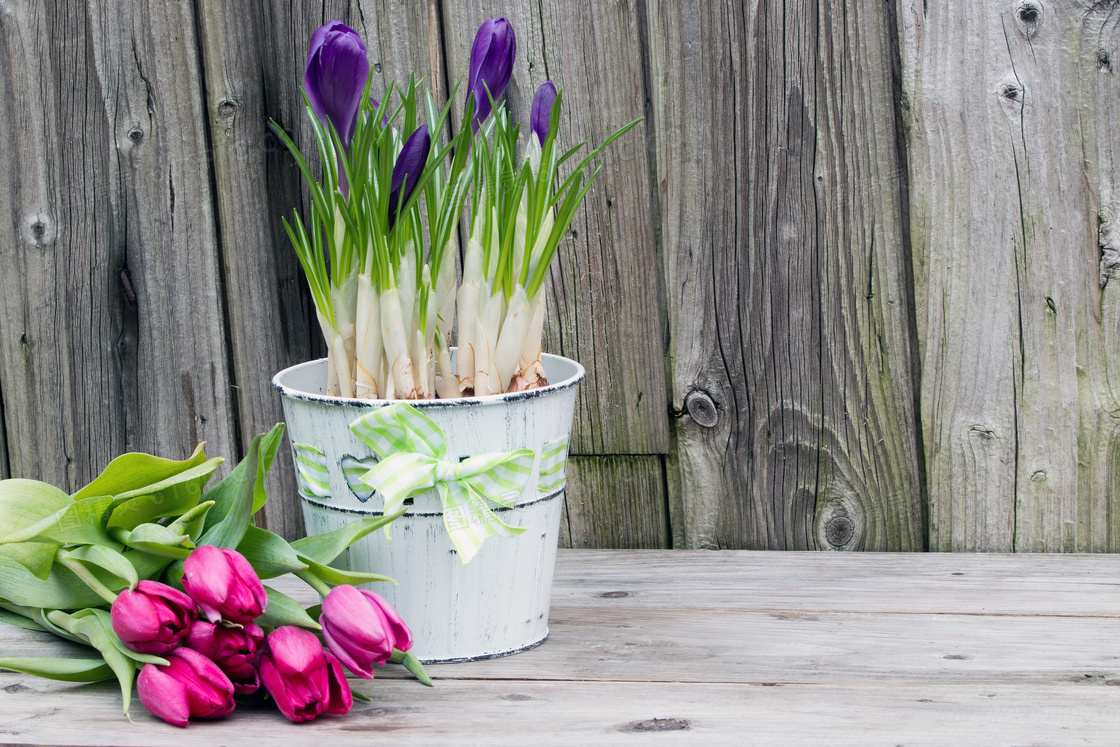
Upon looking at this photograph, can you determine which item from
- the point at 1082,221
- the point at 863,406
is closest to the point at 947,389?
the point at 863,406

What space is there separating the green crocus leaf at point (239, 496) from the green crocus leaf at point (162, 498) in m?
0.02

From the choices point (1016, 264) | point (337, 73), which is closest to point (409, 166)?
point (337, 73)

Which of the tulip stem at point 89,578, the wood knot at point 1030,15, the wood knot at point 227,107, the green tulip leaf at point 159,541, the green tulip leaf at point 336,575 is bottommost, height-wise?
the green tulip leaf at point 336,575

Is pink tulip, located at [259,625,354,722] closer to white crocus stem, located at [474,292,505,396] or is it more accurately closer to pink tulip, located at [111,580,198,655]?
pink tulip, located at [111,580,198,655]

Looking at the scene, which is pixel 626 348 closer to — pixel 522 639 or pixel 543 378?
pixel 543 378

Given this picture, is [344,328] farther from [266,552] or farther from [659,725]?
[659,725]

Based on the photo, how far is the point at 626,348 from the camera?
3.32 feet

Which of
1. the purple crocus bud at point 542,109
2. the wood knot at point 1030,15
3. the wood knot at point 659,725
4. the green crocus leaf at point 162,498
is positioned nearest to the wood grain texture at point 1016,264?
the wood knot at point 1030,15

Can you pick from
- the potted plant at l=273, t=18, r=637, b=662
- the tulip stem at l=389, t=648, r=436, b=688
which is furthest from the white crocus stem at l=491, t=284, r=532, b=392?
the tulip stem at l=389, t=648, r=436, b=688

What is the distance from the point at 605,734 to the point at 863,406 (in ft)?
1.59

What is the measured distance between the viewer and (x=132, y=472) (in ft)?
2.48

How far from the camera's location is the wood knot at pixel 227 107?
1.01 m

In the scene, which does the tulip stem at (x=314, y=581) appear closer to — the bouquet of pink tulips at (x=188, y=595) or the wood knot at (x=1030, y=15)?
the bouquet of pink tulips at (x=188, y=595)

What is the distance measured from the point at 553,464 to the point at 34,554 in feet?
1.24
